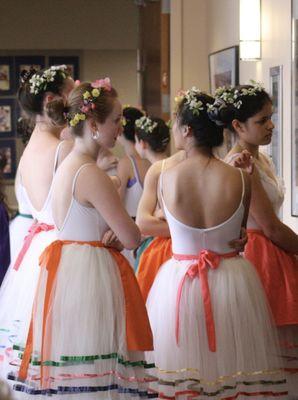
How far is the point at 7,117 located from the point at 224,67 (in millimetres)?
6272

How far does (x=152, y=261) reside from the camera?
4.14m

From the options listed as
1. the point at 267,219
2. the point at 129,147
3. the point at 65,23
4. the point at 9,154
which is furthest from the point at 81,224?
the point at 9,154

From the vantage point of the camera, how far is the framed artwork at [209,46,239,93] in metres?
6.66

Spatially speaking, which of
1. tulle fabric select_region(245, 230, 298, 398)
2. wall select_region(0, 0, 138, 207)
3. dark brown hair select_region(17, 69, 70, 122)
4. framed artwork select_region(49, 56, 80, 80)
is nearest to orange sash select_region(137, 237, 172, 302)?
tulle fabric select_region(245, 230, 298, 398)

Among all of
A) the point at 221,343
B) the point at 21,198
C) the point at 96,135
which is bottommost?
the point at 221,343

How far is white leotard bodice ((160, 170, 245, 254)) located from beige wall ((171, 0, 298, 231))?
79.3 inches

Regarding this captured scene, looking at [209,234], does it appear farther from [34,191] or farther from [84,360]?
[34,191]

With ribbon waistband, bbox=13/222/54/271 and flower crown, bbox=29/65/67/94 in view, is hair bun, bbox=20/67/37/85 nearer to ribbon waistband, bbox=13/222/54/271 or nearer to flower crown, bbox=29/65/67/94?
flower crown, bbox=29/65/67/94

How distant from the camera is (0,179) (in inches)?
185

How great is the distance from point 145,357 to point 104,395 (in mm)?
233

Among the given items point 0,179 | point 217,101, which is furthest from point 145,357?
point 0,179

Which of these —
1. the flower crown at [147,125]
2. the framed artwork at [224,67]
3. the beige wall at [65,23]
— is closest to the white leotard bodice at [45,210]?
the flower crown at [147,125]

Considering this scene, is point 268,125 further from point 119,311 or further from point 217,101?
point 119,311

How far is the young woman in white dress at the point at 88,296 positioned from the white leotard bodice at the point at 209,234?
0.51ft
